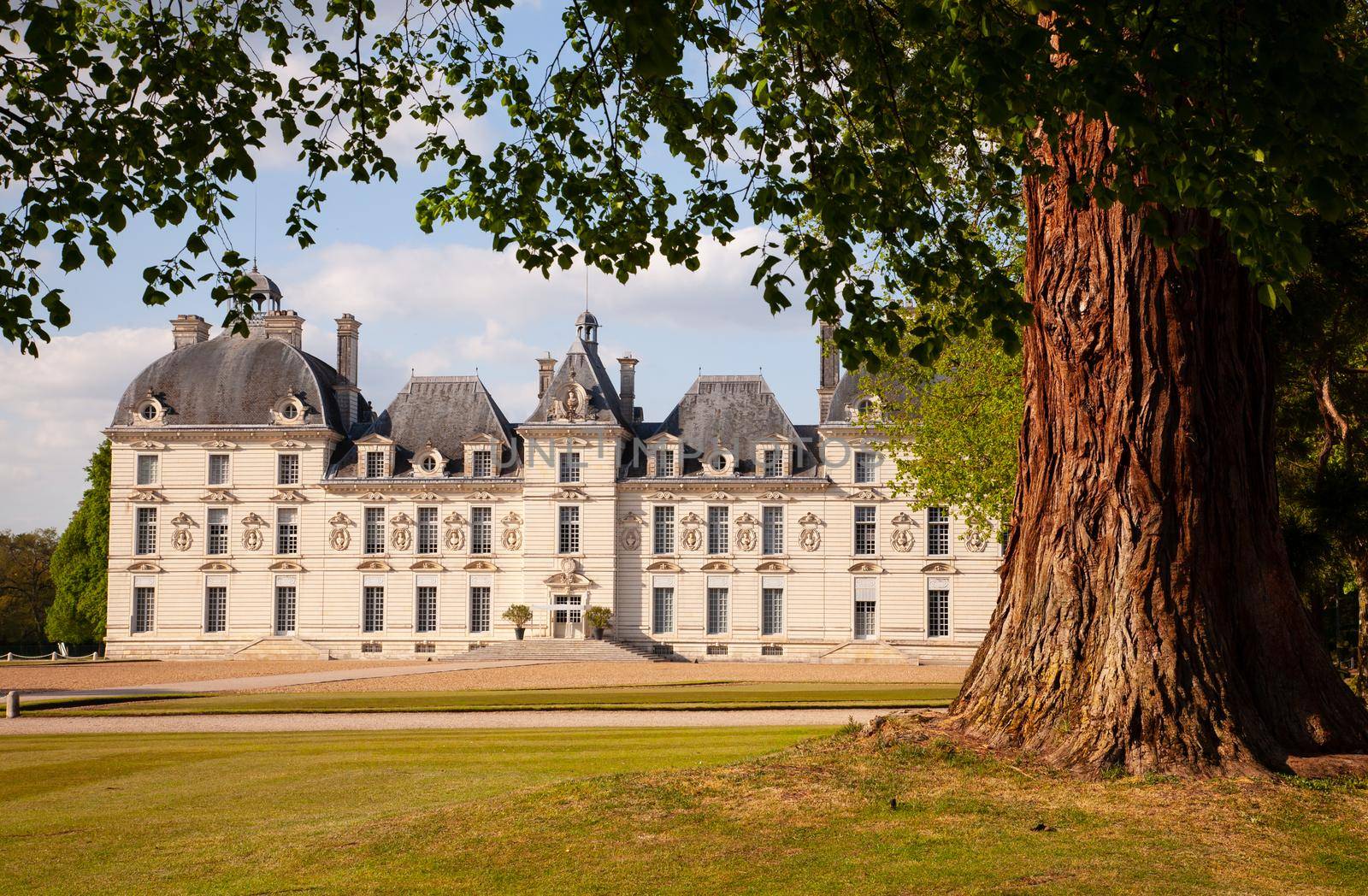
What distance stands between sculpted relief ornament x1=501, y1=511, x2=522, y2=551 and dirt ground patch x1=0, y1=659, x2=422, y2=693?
21.1 ft

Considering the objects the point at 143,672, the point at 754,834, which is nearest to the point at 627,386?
the point at 143,672

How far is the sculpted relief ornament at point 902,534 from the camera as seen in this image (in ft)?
154

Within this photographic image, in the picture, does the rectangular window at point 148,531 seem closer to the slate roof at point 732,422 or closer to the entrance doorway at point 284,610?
the entrance doorway at point 284,610

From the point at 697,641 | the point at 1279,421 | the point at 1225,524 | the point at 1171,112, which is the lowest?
the point at 697,641

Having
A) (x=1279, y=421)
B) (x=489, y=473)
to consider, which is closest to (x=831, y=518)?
(x=489, y=473)

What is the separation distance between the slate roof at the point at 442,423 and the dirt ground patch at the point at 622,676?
11.7 m

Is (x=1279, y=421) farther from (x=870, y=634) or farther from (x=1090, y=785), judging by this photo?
(x=870, y=634)

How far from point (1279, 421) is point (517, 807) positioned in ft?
26.4

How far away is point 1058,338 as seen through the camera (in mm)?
8852

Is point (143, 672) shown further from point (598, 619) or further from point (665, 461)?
point (665, 461)

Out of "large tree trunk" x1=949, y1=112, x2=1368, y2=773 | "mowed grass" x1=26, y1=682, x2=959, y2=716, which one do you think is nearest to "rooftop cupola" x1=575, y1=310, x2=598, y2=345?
"mowed grass" x1=26, y1=682, x2=959, y2=716

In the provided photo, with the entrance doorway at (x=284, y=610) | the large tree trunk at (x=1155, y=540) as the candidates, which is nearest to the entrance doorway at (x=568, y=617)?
the entrance doorway at (x=284, y=610)

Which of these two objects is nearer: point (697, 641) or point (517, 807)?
point (517, 807)

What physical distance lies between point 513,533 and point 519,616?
3278 mm
